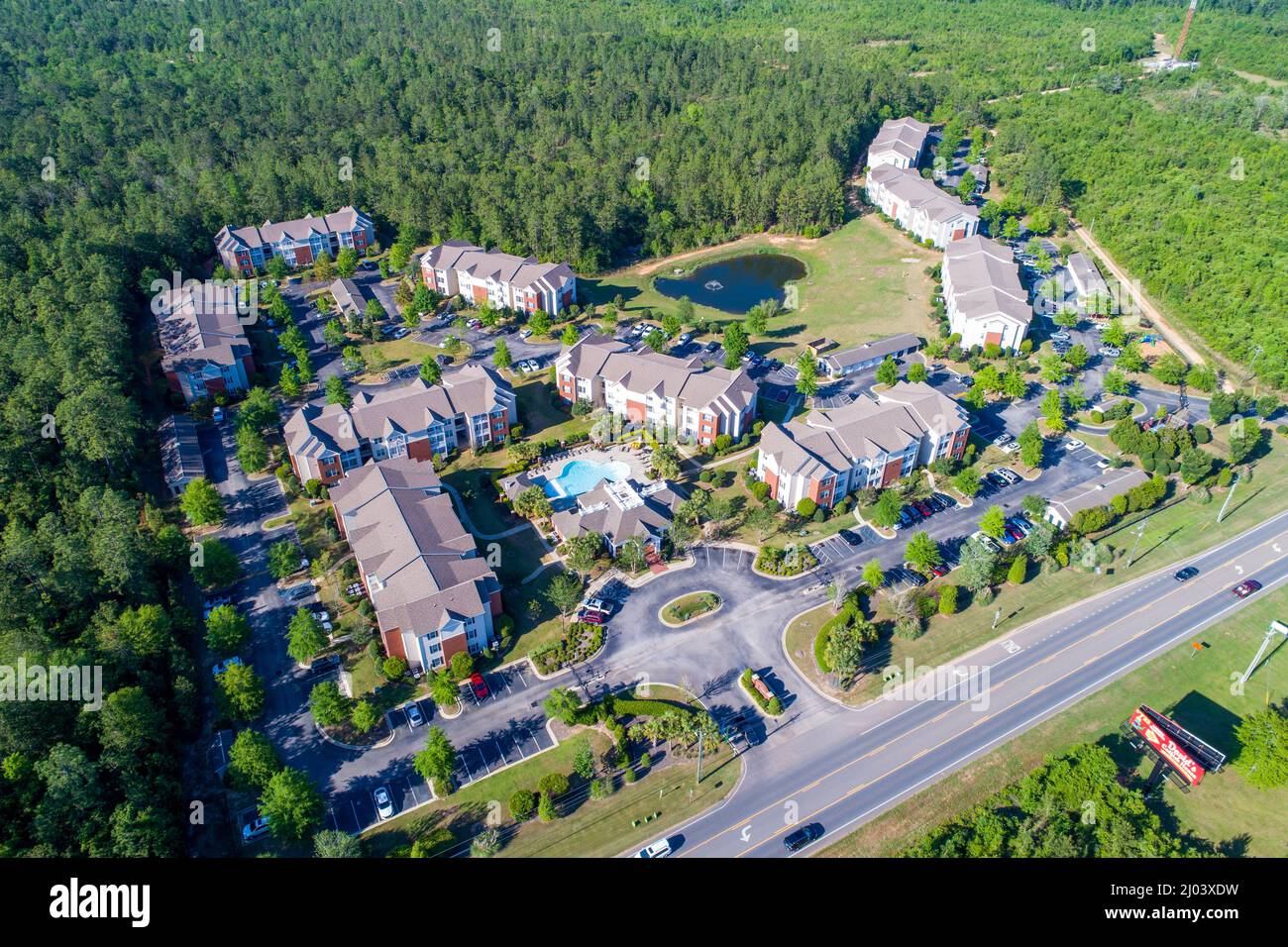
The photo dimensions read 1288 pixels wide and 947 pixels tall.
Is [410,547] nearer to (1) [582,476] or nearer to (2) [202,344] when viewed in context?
(1) [582,476]

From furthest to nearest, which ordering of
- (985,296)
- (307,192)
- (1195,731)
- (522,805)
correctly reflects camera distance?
(307,192), (985,296), (1195,731), (522,805)

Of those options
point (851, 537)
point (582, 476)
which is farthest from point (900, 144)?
point (582, 476)

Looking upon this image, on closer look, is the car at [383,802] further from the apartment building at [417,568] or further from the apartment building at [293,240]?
the apartment building at [293,240]

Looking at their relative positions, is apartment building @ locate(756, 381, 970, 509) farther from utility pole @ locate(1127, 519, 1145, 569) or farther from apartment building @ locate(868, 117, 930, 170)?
apartment building @ locate(868, 117, 930, 170)

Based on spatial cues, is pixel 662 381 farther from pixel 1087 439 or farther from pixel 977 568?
pixel 1087 439

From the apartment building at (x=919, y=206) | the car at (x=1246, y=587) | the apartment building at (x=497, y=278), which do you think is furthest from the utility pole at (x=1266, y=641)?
the apartment building at (x=497, y=278)
